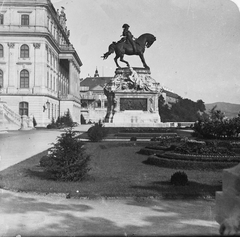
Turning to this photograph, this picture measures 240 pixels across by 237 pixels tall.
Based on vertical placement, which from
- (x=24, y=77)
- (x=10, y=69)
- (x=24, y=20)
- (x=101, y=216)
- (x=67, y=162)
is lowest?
(x=101, y=216)

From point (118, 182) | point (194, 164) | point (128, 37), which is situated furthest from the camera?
point (128, 37)

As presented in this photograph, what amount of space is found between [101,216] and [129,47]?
3823cm

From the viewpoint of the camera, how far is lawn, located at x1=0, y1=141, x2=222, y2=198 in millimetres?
Result: 10513

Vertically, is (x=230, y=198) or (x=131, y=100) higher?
(x=131, y=100)

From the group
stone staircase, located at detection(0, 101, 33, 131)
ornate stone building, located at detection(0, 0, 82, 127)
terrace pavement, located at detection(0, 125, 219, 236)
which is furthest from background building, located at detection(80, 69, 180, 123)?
terrace pavement, located at detection(0, 125, 219, 236)

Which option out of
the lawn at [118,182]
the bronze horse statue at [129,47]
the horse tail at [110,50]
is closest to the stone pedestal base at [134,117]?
the bronze horse statue at [129,47]

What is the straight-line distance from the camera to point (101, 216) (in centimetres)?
820

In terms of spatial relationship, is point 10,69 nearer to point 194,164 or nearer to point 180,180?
point 194,164

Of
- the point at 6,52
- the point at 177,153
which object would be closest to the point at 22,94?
the point at 6,52

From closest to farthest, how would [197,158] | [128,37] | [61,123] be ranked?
[197,158], [128,37], [61,123]

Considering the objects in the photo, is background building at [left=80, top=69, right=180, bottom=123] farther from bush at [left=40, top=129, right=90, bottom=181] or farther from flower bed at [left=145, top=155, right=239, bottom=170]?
bush at [left=40, top=129, right=90, bottom=181]

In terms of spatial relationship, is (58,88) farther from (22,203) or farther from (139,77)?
(22,203)

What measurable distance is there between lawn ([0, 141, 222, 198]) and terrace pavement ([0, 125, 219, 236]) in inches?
16.5

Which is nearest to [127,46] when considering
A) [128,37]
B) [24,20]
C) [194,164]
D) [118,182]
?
[128,37]
